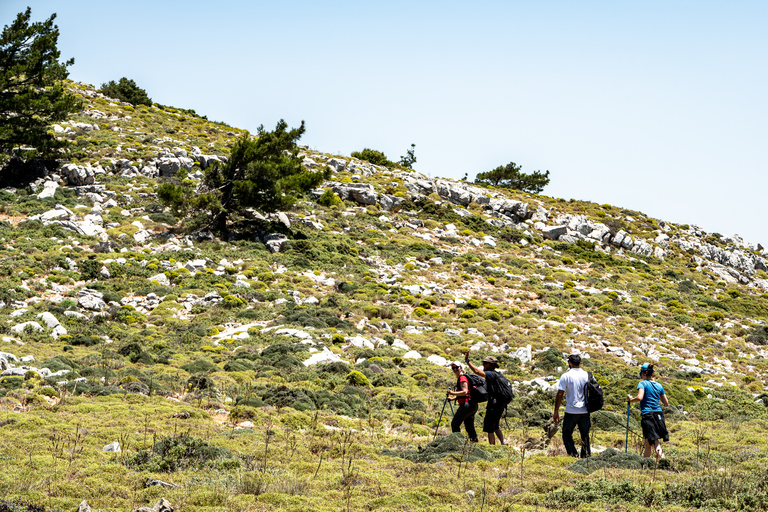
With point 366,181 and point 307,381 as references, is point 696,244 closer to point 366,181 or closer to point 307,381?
point 366,181

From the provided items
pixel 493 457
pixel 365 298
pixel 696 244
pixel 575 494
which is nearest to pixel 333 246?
pixel 365 298

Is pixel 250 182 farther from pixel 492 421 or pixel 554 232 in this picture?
pixel 554 232

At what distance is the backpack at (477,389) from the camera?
32.3ft

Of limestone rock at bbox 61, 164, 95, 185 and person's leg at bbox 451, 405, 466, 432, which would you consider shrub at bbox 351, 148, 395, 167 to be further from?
person's leg at bbox 451, 405, 466, 432

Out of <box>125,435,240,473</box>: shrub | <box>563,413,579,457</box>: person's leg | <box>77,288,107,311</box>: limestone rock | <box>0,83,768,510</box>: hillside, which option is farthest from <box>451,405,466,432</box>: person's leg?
<box>77,288,107,311</box>: limestone rock

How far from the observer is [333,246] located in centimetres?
3334

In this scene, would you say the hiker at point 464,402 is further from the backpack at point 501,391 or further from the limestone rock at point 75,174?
the limestone rock at point 75,174

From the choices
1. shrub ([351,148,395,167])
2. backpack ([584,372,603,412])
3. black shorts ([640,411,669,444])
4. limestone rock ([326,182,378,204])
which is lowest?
black shorts ([640,411,669,444])

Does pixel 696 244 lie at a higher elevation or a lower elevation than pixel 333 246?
higher

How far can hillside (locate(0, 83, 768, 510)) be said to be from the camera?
7.26 metres

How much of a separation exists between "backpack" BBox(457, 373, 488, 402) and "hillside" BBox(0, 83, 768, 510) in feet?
3.32

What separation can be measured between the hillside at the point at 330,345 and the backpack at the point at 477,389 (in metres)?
1.01

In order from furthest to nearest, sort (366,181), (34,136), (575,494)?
1. (366,181)
2. (34,136)
3. (575,494)

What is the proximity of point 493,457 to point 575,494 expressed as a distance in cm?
281
